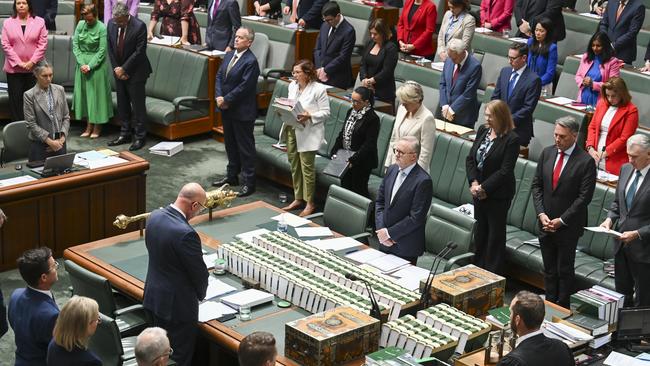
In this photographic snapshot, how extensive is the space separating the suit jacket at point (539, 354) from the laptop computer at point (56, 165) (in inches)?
186

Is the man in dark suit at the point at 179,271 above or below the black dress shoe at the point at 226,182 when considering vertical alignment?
above

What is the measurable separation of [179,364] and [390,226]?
2.04 meters

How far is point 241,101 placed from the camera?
10031 millimetres

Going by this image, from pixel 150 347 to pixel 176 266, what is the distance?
99 centimetres

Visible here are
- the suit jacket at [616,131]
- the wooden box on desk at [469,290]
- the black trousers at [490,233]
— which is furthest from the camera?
the suit jacket at [616,131]

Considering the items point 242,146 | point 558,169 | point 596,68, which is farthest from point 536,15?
point 558,169

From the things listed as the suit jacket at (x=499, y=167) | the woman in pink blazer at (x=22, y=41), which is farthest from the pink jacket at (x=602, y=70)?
the woman in pink blazer at (x=22, y=41)

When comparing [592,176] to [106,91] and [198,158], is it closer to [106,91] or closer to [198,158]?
[198,158]

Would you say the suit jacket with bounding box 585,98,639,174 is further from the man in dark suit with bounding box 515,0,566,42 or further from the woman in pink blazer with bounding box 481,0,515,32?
the woman in pink blazer with bounding box 481,0,515,32

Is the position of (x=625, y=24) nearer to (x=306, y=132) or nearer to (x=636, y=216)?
(x=306, y=132)

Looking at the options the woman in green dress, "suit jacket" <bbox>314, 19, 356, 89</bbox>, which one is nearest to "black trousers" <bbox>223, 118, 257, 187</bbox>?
"suit jacket" <bbox>314, 19, 356, 89</bbox>

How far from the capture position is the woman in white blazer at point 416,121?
8273 mm

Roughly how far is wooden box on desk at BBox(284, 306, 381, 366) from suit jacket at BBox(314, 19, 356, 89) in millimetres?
6003

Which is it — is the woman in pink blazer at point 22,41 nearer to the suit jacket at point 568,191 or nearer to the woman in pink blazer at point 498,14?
the woman in pink blazer at point 498,14
